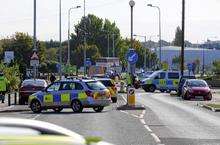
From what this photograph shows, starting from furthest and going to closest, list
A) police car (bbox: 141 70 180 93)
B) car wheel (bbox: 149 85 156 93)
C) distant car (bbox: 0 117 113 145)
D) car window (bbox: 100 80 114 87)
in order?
1. car wheel (bbox: 149 85 156 93)
2. police car (bbox: 141 70 180 93)
3. car window (bbox: 100 80 114 87)
4. distant car (bbox: 0 117 113 145)

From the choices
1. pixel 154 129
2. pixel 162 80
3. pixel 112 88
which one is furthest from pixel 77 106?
pixel 162 80

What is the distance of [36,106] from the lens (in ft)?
100

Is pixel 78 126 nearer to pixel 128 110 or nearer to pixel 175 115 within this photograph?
pixel 175 115

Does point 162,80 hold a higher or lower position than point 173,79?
lower

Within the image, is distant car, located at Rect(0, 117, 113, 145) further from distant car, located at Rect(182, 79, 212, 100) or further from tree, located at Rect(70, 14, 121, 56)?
tree, located at Rect(70, 14, 121, 56)

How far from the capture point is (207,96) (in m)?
44.8

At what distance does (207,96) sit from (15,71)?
15.4 metres

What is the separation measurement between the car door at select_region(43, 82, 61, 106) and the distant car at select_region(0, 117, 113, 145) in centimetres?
2576

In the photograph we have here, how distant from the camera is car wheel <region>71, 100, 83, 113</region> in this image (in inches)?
1186

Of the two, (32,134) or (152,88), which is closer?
(32,134)

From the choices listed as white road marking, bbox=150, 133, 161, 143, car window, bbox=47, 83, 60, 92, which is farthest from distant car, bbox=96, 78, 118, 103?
white road marking, bbox=150, 133, 161, 143

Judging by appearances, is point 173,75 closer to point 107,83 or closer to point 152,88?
point 152,88

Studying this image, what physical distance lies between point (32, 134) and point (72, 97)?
25876 mm

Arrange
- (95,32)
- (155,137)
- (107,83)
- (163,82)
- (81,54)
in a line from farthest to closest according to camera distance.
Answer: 1. (95,32)
2. (81,54)
3. (163,82)
4. (107,83)
5. (155,137)
